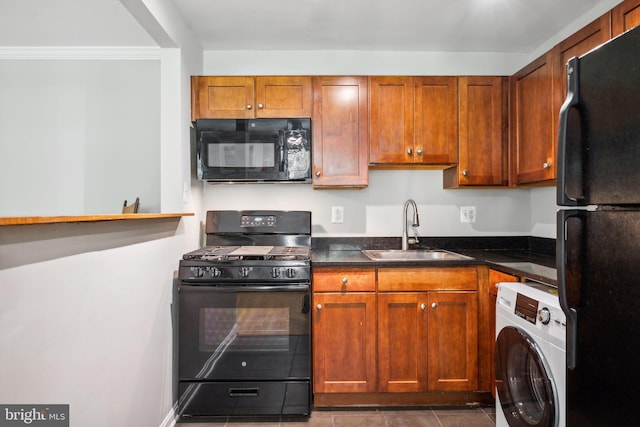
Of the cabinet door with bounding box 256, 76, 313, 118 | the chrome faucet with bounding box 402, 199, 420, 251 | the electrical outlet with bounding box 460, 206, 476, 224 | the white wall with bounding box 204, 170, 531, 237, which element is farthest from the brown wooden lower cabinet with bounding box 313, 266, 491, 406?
the cabinet door with bounding box 256, 76, 313, 118

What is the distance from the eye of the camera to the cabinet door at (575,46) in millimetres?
1573

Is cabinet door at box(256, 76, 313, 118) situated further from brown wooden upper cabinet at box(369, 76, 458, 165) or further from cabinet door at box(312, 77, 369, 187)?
brown wooden upper cabinet at box(369, 76, 458, 165)

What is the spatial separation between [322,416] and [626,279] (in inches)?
70.2

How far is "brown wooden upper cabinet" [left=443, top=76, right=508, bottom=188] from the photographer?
232 cm

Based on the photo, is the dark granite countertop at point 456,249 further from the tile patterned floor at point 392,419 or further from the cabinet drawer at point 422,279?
the tile patterned floor at point 392,419

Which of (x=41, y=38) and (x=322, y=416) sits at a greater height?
(x=41, y=38)

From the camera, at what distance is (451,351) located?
6.67ft

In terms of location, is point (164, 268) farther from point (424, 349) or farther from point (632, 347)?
point (632, 347)

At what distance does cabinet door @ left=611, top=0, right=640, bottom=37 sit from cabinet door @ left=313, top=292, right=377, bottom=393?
1.71 m

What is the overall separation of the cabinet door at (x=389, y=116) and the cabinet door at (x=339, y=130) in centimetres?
5

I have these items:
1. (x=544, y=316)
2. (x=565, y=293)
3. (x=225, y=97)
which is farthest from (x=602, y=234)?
(x=225, y=97)

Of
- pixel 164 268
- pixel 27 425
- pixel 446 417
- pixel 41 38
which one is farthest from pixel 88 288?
pixel 41 38

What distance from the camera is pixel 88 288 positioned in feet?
3.89
